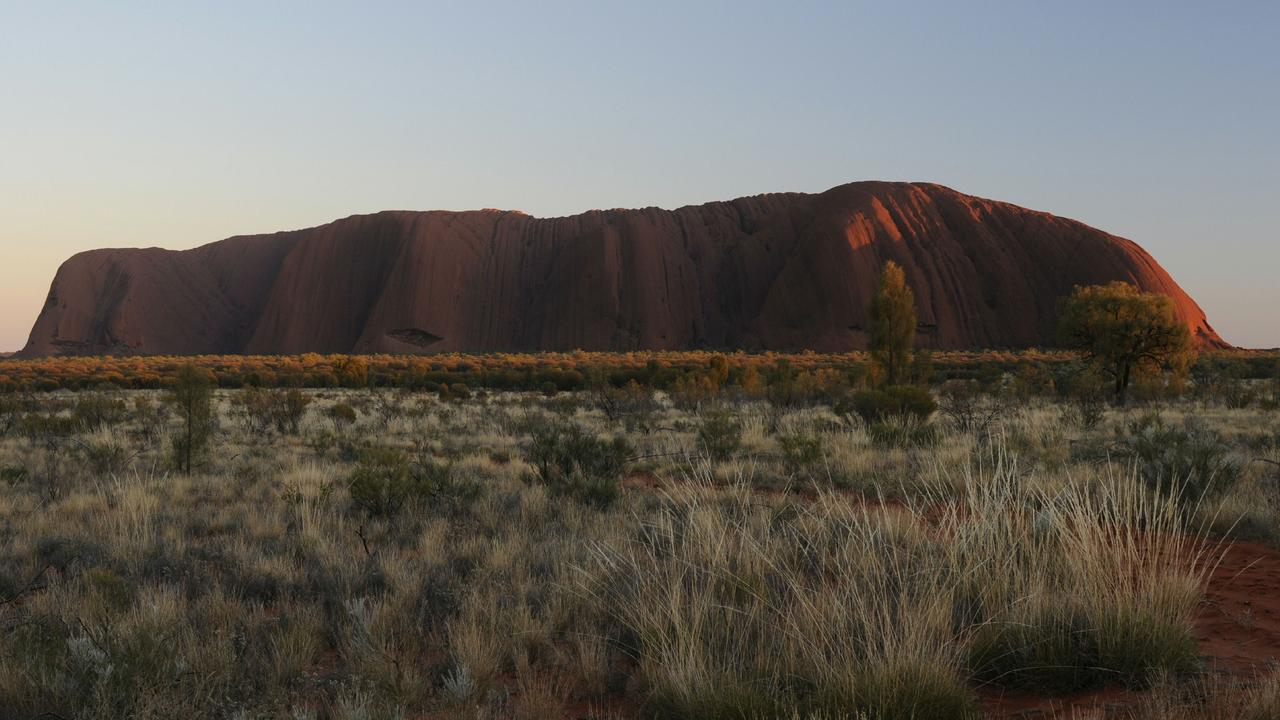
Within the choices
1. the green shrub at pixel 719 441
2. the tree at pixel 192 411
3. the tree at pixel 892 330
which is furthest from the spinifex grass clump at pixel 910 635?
the tree at pixel 892 330

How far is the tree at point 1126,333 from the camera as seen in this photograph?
70.5ft

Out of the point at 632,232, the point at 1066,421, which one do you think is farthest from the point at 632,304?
the point at 1066,421

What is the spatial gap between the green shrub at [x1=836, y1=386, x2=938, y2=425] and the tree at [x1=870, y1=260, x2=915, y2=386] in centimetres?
892

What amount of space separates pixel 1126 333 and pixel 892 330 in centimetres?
641

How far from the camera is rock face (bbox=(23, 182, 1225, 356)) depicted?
69.8 meters

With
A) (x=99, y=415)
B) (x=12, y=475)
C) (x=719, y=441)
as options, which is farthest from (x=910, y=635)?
(x=99, y=415)

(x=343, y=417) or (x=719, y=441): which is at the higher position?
(x=719, y=441)

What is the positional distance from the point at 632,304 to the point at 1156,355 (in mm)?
55286

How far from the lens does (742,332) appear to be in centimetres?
7256

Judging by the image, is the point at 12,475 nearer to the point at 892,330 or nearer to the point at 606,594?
the point at 606,594

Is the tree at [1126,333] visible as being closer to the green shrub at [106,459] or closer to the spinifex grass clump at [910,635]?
the spinifex grass clump at [910,635]

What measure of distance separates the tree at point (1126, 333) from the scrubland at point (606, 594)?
49.2ft

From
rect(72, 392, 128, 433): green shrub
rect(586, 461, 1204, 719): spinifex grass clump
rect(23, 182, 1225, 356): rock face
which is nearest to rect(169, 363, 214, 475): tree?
rect(72, 392, 128, 433): green shrub

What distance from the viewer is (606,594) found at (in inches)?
178
